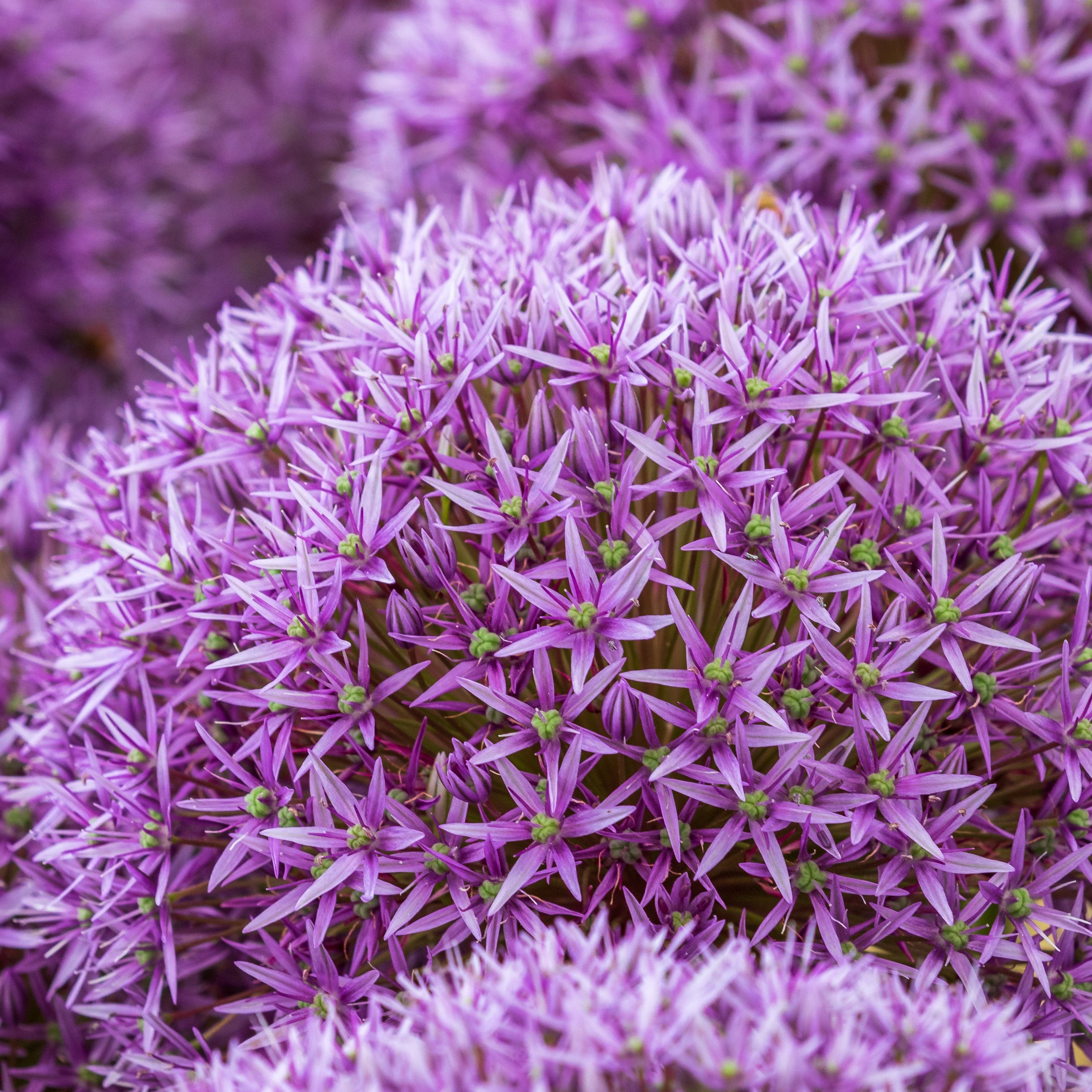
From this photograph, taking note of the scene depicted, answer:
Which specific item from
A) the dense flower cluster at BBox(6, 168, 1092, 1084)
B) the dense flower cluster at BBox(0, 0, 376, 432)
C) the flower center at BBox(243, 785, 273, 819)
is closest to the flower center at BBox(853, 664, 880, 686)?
the dense flower cluster at BBox(6, 168, 1092, 1084)

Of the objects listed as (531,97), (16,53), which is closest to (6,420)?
(16,53)

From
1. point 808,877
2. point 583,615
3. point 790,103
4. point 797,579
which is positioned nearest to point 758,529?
point 797,579

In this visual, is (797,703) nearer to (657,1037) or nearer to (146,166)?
(657,1037)

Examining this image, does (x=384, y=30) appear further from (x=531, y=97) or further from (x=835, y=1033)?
(x=835, y=1033)

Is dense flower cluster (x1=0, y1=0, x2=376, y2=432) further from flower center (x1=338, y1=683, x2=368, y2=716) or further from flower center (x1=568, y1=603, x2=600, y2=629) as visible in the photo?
flower center (x1=568, y1=603, x2=600, y2=629)

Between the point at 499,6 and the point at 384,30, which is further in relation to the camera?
the point at 384,30
